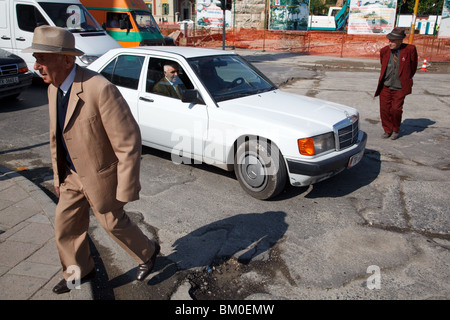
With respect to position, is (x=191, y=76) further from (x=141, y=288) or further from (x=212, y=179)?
(x=141, y=288)

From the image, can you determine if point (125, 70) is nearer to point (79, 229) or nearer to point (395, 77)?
point (79, 229)

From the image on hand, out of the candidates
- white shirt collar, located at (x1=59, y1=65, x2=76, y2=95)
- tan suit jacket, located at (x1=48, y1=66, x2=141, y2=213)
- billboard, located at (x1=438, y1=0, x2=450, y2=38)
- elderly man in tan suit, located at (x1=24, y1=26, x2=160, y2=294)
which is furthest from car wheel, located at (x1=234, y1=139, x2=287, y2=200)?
billboard, located at (x1=438, y1=0, x2=450, y2=38)

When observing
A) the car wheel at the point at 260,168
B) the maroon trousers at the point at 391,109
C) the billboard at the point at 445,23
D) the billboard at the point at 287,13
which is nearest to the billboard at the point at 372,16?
the billboard at the point at 445,23

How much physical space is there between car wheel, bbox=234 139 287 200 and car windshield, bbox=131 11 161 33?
12.5 metres

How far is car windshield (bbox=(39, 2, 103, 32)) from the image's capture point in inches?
409

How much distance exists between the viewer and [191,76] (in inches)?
187

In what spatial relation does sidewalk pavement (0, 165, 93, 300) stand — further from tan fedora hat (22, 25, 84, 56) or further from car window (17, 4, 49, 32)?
car window (17, 4, 49, 32)

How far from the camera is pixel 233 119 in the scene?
14.3 ft

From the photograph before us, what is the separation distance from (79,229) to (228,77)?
3031 millimetres

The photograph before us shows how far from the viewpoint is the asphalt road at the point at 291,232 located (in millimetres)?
2969

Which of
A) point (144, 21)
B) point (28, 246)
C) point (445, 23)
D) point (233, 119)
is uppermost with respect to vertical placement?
point (445, 23)

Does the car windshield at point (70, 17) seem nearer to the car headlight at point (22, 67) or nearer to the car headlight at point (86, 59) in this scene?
the car headlight at point (86, 59)

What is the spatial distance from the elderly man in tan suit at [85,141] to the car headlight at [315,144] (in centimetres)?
203

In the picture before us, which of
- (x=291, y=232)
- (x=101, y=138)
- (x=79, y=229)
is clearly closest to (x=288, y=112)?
(x=291, y=232)
